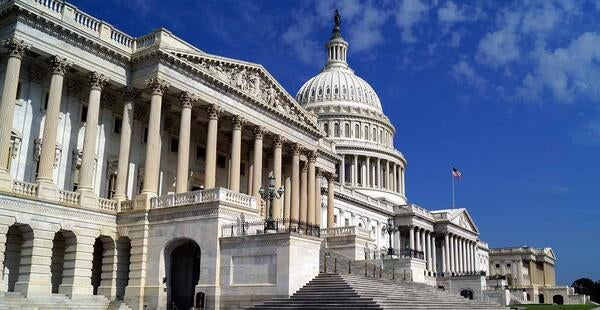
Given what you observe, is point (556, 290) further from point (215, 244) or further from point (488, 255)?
point (215, 244)

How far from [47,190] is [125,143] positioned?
7.01 meters

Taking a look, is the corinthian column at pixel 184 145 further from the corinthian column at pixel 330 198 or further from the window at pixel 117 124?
the corinthian column at pixel 330 198

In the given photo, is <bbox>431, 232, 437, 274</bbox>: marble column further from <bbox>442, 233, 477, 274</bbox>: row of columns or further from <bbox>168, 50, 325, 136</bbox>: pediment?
<bbox>168, 50, 325, 136</bbox>: pediment

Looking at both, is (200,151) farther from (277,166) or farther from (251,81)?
(251,81)

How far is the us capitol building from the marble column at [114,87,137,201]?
0.08 metres

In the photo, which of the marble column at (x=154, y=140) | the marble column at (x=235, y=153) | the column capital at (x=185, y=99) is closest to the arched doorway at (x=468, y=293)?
the marble column at (x=235, y=153)

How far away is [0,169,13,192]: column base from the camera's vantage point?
3346 centimetres

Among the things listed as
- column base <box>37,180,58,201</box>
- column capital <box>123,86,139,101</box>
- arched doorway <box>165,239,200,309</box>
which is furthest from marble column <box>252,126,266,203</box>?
column base <box>37,180,58,201</box>

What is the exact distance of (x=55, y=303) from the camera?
3353 cm

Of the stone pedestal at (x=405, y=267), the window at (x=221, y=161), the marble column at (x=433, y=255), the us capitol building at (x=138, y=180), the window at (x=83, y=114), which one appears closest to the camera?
the us capitol building at (x=138, y=180)

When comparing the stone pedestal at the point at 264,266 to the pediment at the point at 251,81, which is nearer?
the stone pedestal at the point at 264,266

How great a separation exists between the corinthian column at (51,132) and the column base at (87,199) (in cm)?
187

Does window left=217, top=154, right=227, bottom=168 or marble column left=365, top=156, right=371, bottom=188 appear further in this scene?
marble column left=365, top=156, right=371, bottom=188

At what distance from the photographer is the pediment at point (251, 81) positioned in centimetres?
4553
